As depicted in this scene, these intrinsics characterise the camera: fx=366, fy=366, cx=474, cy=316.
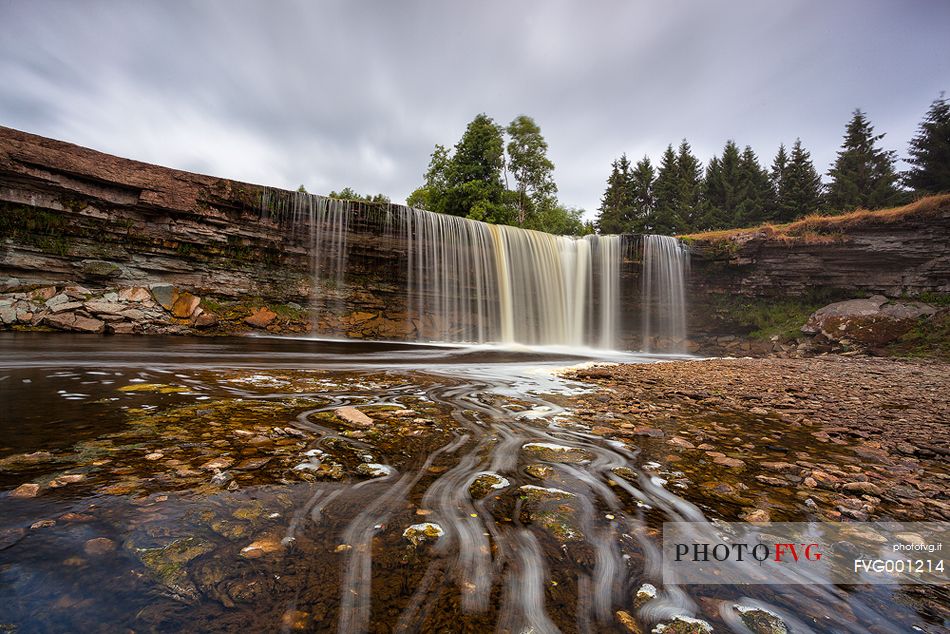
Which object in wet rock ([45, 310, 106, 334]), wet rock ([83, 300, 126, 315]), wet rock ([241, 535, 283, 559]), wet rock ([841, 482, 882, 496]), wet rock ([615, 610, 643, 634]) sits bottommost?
wet rock ([841, 482, 882, 496])

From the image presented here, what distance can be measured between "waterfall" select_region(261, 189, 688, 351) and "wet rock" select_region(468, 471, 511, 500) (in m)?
16.0

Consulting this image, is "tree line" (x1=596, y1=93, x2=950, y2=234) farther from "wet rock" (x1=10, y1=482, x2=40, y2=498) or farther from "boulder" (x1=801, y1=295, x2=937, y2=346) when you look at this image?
"wet rock" (x1=10, y1=482, x2=40, y2=498)

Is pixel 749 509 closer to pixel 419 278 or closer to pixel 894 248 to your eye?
pixel 419 278

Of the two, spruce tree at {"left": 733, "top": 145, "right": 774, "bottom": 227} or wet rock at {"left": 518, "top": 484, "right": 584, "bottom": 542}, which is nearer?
wet rock at {"left": 518, "top": 484, "right": 584, "bottom": 542}

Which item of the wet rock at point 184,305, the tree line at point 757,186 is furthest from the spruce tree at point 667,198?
the wet rock at point 184,305

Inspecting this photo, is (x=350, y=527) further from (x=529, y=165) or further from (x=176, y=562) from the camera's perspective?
(x=529, y=165)

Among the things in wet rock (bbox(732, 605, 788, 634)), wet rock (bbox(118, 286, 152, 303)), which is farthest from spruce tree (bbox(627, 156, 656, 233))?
wet rock (bbox(732, 605, 788, 634))

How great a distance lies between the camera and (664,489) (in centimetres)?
211

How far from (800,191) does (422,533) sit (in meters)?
50.5

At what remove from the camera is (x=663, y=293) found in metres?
21.3

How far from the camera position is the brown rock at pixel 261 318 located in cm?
1534

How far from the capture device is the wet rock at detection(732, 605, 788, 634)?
3.78 feet

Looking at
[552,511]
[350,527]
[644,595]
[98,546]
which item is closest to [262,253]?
[98,546]

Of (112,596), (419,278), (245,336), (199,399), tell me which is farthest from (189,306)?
(112,596)
